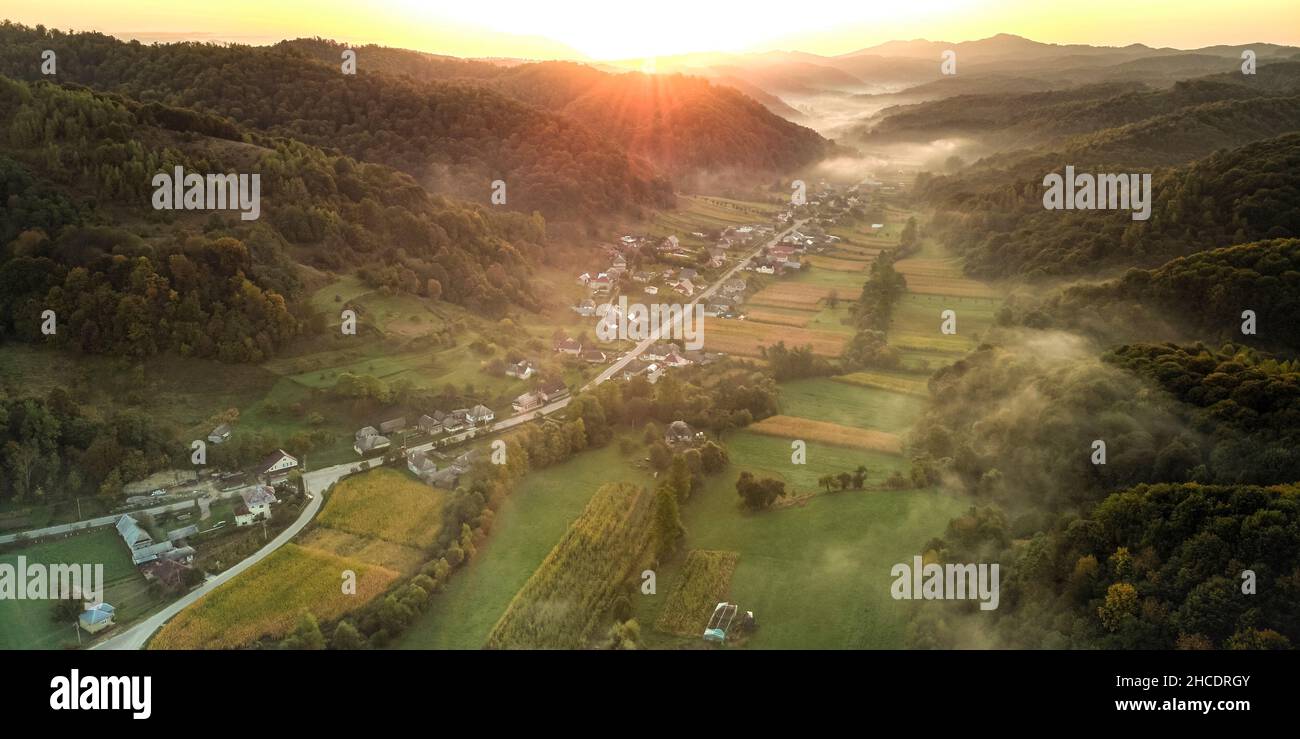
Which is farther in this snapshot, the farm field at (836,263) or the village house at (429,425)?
the farm field at (836,263)

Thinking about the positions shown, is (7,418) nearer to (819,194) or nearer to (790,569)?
(790,569)

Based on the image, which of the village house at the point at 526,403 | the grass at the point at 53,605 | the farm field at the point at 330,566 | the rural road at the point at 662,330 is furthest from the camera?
the rural road at the point at 662,330

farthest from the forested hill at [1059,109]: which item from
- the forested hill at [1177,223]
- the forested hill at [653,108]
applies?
the forested hill at [1177,223]

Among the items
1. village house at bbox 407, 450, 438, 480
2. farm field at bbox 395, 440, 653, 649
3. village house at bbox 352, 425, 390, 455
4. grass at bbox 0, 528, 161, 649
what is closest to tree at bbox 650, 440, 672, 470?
farm field at bbox 395, 440, 653, 649

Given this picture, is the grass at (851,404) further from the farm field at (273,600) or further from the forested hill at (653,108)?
the forested hill at (653,108)

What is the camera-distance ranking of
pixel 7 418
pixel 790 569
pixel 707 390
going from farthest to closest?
pixel 707 390
pixel 7 418
pixel 790 569

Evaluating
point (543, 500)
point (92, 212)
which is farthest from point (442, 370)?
point (92, 212)

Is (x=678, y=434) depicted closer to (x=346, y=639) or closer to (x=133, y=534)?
(x=346, y=639)
